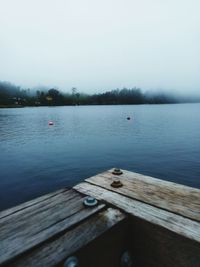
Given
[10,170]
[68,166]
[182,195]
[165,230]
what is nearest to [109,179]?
→ [182,195]

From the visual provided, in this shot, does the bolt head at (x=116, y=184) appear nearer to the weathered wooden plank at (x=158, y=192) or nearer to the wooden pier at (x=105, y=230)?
the weathered wooden plank at (x=158, y=192)

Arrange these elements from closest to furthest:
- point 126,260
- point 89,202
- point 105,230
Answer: point 105,230, point 126,260, point 89,202

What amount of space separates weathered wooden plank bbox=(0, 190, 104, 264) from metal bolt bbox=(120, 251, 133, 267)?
Answer: 29.0 inches

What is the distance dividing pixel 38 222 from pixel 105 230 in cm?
93

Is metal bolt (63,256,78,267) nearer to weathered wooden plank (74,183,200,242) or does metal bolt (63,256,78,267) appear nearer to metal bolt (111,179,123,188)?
weathered wooden plank (74,183,200,242)

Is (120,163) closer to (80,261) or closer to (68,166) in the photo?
(68,166)

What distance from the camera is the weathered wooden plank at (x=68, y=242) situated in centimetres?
211

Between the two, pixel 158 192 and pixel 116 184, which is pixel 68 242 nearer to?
pixel 116 184

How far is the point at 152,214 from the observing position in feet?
10.00

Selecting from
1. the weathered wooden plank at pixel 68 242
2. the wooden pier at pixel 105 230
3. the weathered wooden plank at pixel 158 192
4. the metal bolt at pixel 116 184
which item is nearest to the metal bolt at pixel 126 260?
the wooden pier at pixel 105 230

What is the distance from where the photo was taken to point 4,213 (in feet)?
10.3

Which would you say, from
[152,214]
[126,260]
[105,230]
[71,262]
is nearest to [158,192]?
[152,214]

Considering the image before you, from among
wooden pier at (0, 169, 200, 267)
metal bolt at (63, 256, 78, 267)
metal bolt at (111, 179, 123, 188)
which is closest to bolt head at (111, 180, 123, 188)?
metal bolt at (111, 179, 123, 188)

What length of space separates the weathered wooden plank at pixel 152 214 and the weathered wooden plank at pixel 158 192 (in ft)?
0.48
